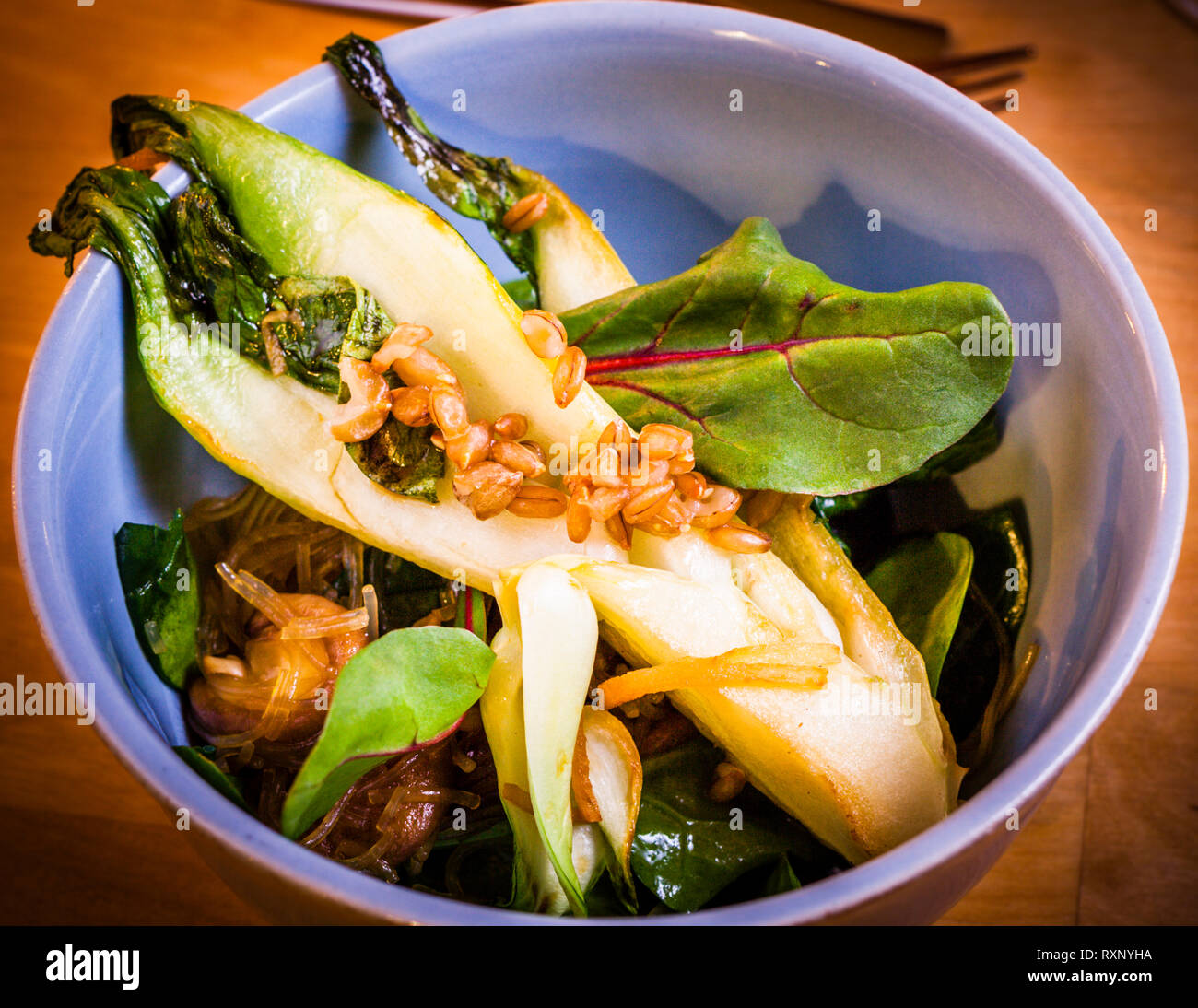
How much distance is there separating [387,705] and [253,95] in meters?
0.95

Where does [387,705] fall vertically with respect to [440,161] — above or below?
below

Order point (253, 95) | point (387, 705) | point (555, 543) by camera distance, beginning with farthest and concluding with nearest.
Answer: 1. point (253, 95)
2. point (555, 543)
3. point (387, 705)

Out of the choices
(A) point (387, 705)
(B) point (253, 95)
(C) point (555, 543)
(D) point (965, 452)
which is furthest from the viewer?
(B) point (253, 95)

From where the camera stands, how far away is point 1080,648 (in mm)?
629

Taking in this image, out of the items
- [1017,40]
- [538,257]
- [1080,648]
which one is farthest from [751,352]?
[1017,40]

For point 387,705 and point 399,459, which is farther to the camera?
point 399,459

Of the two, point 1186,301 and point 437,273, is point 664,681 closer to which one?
point 437,273

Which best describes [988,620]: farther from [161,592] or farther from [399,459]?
[161,592]

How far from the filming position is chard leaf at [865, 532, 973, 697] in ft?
2.35

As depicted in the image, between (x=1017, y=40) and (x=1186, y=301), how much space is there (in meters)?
0.44

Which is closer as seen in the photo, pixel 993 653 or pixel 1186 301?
pixel 993 653

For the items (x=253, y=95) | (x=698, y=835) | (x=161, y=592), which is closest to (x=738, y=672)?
(x=698, y=835)

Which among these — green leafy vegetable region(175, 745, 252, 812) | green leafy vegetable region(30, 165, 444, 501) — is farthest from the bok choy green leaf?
green leafy vegetable region(175, 745, 252, 812)

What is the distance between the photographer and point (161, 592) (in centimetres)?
71
